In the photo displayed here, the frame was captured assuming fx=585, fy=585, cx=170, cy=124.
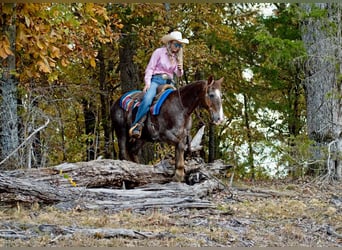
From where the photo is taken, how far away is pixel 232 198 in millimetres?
6820

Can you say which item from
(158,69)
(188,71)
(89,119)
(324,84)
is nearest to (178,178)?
(158,69)

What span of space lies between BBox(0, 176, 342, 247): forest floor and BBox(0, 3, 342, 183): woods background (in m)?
1.32

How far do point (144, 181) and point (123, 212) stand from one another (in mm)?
1294

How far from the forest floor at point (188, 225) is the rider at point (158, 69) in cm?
135

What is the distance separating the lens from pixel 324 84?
8672 mm

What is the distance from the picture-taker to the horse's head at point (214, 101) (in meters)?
6.67

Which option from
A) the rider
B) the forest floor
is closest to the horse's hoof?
the forest floor

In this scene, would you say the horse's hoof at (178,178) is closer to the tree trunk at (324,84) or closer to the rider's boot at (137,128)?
the rider's boot at (137,128)

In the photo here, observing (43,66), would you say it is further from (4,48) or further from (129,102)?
(129,102)

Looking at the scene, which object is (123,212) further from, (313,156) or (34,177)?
(313,156)

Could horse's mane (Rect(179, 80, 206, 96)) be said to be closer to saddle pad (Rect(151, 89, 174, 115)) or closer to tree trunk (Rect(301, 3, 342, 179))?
saddle pad (Rect(151, 89, 174, 115))

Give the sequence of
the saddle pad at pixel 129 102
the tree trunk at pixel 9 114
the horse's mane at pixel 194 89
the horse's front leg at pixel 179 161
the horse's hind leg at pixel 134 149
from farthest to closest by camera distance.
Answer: the horse's hind leg at pixel 134 149, the saddle pad at pixel 129 102, the tree trunk at pixel 9 114, the horse's front leg at pixel 179 161, the horse's mane at pixel 194 89

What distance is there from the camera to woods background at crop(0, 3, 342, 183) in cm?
725

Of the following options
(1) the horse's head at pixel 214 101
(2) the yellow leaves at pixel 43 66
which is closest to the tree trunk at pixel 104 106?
(2) the yellow leaves at pixel 43 66
